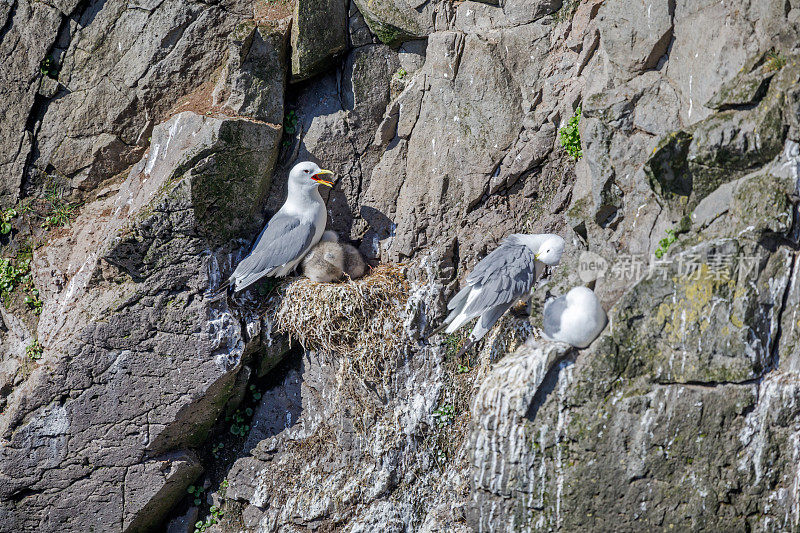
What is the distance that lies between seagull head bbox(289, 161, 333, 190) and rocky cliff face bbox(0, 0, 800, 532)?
13.4 inches

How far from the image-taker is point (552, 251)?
5227 millimetres

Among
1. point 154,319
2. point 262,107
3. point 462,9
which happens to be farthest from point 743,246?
point 154,319

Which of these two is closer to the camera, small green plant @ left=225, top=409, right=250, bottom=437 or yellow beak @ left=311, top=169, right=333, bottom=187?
yellow beak @ left=311, top=169, right=333, bottom=187

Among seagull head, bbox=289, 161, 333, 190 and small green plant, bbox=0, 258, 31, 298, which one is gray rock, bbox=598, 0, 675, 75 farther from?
small green plant, bbox=0, 258, 31, 298

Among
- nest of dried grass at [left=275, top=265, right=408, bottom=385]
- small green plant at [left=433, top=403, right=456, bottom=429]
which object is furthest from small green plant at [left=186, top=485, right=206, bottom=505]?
small green plant at [left=433, top=403, right=456, bottom=429]

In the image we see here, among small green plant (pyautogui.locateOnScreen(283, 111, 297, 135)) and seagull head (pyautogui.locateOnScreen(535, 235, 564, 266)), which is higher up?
small green plant (pyautogui.locateOnScreen(283, 111, 297, 135))

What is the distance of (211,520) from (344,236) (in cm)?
276

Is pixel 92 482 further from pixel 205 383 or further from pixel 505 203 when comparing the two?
pixel 505 203

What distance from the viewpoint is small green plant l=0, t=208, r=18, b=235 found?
6574mm

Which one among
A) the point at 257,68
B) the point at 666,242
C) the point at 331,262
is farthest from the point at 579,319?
the point at 257,68

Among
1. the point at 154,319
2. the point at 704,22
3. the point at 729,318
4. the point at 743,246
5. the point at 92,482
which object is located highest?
the point at 704,22

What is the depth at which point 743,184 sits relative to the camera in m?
4.08

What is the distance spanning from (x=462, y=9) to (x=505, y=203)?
1.66 metres

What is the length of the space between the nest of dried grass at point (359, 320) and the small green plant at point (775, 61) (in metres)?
3.04
